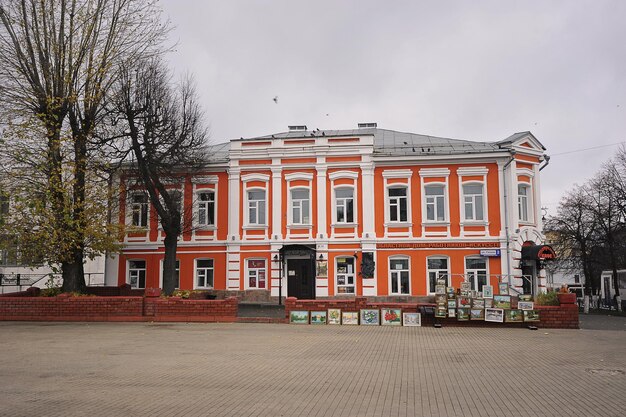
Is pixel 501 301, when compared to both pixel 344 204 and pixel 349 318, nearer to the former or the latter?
pixel 349 318

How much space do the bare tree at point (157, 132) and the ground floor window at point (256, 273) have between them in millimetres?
4858

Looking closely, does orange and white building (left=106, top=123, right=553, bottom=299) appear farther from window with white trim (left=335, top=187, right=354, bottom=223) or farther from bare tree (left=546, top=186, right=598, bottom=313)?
bare tree (left=546, top=186, right=598, bottom=313)

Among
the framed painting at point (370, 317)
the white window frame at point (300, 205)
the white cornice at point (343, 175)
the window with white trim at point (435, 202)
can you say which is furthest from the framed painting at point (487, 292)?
the white window frame at point (300, 205)

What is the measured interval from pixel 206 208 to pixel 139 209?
3780mm

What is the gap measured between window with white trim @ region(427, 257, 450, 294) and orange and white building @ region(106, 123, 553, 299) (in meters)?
0.05

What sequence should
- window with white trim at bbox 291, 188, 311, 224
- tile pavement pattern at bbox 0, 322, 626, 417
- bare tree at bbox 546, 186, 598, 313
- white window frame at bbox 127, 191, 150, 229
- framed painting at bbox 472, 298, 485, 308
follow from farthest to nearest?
bare tree at bbox 546, 186, 598, 313 < window with white trim at bbox 291, 188, 311, 224 < white window frame at bbox 127, 191, 150, 229 < framed painting at bbox 472, 298, 485, 308 < tile pavement pattern at bbox 0, 322, 626, 417

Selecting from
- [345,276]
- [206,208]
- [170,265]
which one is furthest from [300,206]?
[170,265]

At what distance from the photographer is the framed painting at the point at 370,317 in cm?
1942

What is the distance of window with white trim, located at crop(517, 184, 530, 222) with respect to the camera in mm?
28406

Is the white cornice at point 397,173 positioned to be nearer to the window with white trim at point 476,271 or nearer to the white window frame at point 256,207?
the window with white trim at point 476,271

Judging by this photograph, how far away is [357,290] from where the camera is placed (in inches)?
1104

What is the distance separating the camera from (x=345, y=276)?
2838 centimetres

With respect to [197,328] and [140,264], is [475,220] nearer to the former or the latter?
[197,328]

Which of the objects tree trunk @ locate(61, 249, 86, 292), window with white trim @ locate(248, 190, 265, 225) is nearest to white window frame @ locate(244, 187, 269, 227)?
window with white trim @ locate(248, 190, 265, 225)
